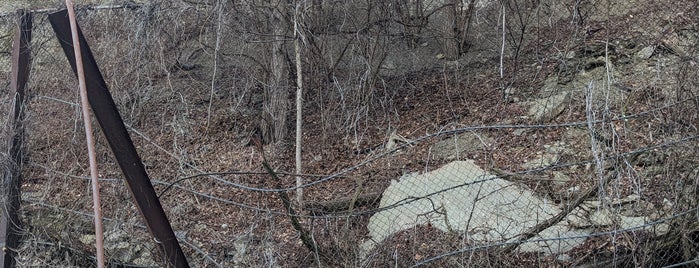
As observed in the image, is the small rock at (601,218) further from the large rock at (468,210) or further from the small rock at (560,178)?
the small rock at (560,178)

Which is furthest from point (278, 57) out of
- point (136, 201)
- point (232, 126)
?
point (136, 201)

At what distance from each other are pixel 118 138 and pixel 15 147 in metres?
1.40

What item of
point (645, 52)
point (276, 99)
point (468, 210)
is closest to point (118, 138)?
point (468, 210)

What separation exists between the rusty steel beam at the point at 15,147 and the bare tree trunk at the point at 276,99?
253cm

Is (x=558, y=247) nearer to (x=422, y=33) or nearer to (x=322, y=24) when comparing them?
(x=322, y=24)

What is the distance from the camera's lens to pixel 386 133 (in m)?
7.70

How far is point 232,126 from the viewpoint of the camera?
27.3 ft

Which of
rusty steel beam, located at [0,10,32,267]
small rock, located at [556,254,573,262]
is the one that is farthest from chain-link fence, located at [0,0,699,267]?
rusty steel beam, located at [0,10,32,267]

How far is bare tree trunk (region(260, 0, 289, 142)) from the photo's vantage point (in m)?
7.71

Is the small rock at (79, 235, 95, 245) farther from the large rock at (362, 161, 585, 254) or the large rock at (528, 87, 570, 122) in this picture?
the large rock at (528, 87, 570, 122)

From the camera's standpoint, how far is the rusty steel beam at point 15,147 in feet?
17.4

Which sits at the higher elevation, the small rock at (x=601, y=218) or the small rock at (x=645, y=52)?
the small rock at (x=645, y=52)

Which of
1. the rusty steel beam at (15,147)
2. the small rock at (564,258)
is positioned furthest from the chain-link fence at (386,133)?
the rusty steel beam at (15,147)

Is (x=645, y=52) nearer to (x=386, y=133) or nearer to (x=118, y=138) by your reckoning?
(x=386, y=133)
